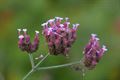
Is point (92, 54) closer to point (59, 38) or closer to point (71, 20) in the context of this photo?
point (59, 38)

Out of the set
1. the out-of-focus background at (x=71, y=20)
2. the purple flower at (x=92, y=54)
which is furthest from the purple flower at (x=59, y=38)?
the out-of-focus background at (x=71, y=20)

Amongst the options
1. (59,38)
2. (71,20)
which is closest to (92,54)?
(59,38)

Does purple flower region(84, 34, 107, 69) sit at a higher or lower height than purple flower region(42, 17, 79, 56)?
lower

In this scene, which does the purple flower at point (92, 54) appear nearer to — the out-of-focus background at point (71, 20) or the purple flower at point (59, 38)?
the purple flower at point (59, 38)

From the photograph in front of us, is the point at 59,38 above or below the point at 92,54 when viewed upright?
above

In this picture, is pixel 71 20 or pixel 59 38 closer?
pixel 59 38

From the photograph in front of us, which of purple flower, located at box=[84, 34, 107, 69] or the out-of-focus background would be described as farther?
the out-of-focus background

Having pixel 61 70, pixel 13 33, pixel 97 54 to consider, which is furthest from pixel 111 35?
pixel 97 54

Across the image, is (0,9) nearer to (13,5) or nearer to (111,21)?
(13,5)

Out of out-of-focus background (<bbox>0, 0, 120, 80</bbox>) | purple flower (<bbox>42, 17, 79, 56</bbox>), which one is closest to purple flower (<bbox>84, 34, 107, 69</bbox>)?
purple flower (<bbox>42, 17, 79, 56</bbox>)

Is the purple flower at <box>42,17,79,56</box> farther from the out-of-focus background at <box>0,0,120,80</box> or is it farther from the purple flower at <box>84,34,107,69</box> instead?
the out-of-focus background at <box>0,0,120,80</box>
